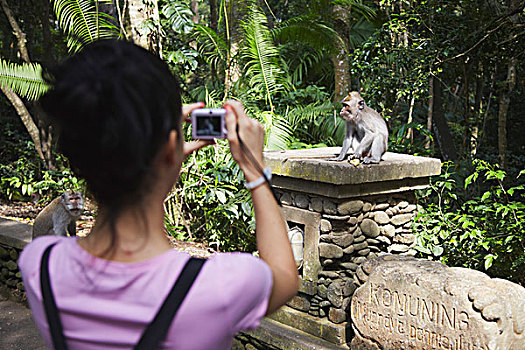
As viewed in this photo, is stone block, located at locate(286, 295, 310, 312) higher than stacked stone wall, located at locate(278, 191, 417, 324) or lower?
lower

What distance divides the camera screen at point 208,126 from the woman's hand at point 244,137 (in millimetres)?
28

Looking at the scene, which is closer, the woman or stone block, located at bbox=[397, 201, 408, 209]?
the woman

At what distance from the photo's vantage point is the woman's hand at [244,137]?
108cm

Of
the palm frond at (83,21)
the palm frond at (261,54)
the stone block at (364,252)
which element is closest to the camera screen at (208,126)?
the stone block at (364,252)

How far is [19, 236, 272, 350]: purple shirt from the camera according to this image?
2.88 feet

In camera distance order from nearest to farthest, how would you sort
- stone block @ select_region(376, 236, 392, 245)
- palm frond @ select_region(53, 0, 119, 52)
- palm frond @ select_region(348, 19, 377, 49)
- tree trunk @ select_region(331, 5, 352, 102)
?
stone block @ select_region(376, 236, 392, 245) → palm frond @ select_region(53, 0, 119, 52) → tree trunk @ select_region(331, 5, 352, 102) → palm frond @ select_region(348, 19, 377, 49)

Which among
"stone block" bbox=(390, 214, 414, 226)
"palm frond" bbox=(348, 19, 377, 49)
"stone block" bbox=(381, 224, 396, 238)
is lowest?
"stone block" bbox=(381, 224, 396, 238)

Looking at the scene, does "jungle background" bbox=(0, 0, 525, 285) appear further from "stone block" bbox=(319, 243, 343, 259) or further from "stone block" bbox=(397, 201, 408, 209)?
"stone block" bbox=(319, 243, 343, 259)

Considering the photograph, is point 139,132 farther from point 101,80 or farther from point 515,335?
point 515,335

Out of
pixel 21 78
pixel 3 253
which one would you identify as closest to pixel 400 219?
pixel 3 253

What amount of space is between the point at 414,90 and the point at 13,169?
6.28 m

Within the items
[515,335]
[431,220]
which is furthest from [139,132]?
[431,220]

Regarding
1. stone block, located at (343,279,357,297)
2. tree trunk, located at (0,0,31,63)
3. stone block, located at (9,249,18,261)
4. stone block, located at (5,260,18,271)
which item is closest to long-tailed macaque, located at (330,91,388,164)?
stone block, located at (343,279,357,297)

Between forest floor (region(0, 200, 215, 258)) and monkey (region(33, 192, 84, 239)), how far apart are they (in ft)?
5.18
